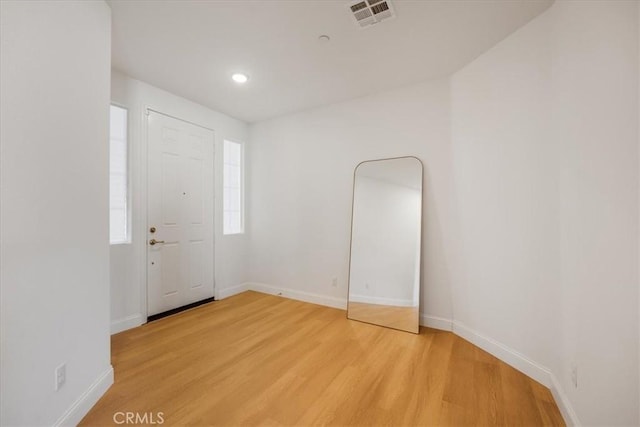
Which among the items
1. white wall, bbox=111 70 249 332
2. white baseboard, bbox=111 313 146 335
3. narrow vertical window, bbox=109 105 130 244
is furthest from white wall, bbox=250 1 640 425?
narrow vertical window, bbox=109 105 130 244

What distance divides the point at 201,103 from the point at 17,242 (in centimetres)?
291

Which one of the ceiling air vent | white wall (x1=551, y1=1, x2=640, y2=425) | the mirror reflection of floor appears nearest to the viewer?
white wall (x1=551, y1=1, x2=640, y2=425)

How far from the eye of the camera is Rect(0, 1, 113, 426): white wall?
118 cm

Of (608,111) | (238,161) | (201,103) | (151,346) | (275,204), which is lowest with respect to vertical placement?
(151,346)

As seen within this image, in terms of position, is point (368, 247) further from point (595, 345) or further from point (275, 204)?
point (595, 345)

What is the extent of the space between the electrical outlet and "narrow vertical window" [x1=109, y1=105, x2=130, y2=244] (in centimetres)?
162

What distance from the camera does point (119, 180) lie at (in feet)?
9.40

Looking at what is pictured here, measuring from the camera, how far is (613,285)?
126cm

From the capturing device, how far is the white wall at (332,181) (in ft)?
9.48

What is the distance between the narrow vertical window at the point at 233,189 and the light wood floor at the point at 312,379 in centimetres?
165

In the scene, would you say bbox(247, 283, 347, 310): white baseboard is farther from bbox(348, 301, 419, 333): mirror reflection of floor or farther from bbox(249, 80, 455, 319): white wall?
bbox(348, 301, 419, 333): mirror reflection of floor

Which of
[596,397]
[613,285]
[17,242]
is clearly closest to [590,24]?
[613,285]

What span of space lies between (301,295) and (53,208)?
2.92 m

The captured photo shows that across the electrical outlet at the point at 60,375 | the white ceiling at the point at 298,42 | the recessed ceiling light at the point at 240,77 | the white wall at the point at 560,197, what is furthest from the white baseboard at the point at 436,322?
the recessed ceiling light at the point at 240,77
